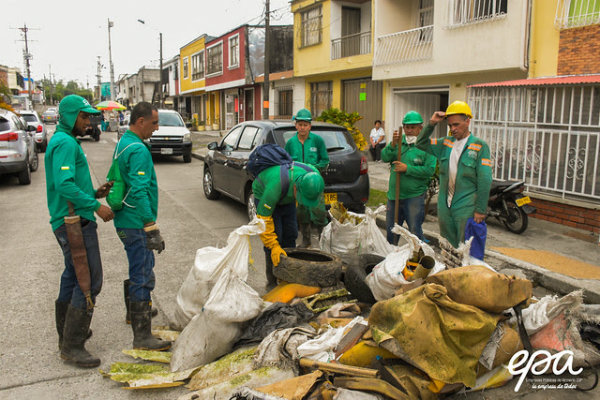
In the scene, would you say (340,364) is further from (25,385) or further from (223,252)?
(25,385)

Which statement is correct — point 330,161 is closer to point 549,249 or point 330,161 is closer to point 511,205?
point 511,205

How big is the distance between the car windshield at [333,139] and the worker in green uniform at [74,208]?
163 inches

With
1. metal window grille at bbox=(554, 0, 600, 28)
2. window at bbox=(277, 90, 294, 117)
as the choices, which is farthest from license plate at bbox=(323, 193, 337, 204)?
window at bbox=(277, 90, 294, 117)

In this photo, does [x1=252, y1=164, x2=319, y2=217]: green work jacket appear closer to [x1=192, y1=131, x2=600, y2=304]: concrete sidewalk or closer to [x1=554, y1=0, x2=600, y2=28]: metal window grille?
[x1=192, y1=131, x2=600, y2=304]: concrete sidewalk

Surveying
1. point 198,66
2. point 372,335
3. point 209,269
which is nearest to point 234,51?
point 198,66

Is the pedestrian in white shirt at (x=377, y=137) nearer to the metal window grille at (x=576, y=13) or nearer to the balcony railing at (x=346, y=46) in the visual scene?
the balcony railing at (x=346, y=46)

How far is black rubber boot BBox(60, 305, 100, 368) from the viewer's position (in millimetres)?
3586

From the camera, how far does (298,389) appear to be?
293 centimetres

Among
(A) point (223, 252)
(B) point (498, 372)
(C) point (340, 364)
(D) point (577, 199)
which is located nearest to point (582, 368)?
(B) point (498, 372)

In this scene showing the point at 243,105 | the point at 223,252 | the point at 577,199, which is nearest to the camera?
the point at 223,252

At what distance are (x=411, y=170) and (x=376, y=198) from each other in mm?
4296

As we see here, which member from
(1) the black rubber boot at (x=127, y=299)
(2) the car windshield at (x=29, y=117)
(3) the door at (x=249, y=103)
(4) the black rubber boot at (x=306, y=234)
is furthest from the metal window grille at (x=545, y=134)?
(3) the door at (x=249, y=103)

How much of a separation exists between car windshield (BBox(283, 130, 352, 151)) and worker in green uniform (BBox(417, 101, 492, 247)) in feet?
9.03

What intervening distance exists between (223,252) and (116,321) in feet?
4.17
